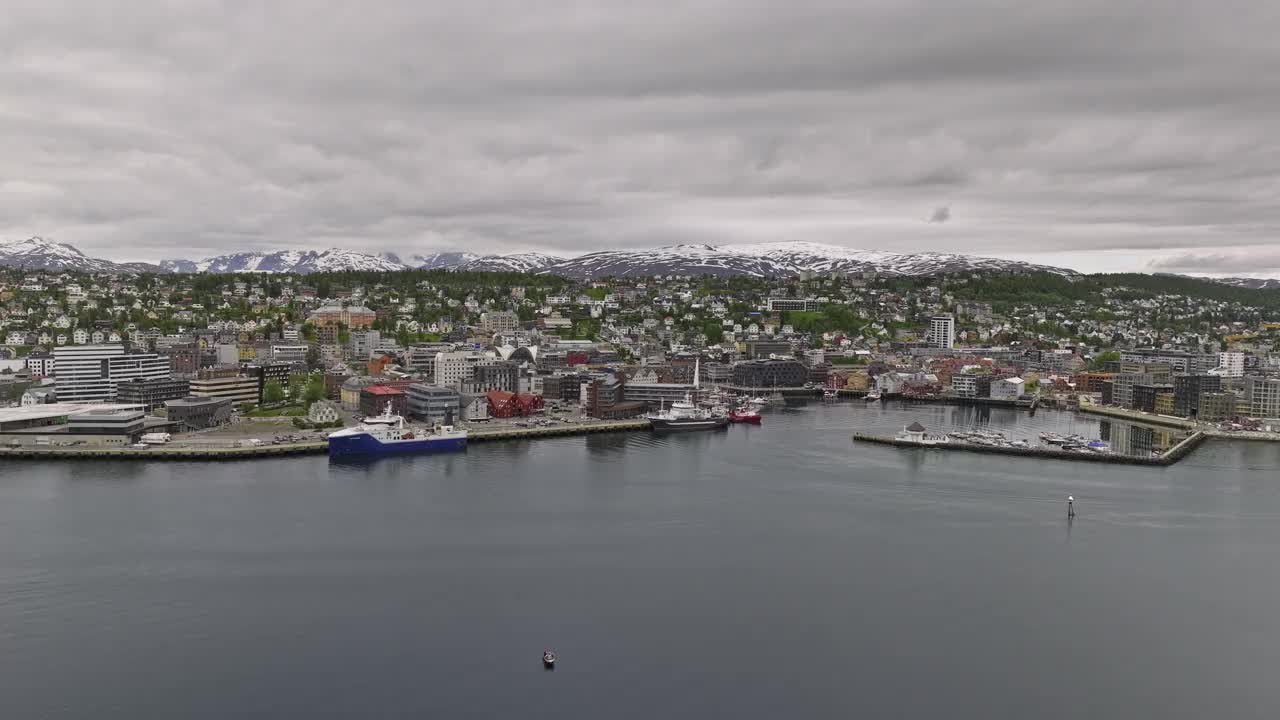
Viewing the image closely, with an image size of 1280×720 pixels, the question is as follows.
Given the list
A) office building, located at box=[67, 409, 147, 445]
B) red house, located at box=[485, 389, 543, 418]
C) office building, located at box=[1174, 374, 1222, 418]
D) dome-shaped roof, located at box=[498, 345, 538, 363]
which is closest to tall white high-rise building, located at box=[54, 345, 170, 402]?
office building, located at box=[67, 409, 147, 445]

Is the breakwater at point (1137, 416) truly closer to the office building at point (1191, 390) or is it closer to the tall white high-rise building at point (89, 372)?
the office building at point (1191, 390)

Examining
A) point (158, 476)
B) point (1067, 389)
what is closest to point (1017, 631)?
point (158, 476)

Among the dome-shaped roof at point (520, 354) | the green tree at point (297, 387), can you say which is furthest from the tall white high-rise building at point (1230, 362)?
the green tree at point (297, 387)

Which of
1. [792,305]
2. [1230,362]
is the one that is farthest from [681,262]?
[1230,362]

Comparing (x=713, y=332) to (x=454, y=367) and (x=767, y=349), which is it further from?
(x=454, y=367)

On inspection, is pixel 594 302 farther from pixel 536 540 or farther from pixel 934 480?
pixel 536 540
